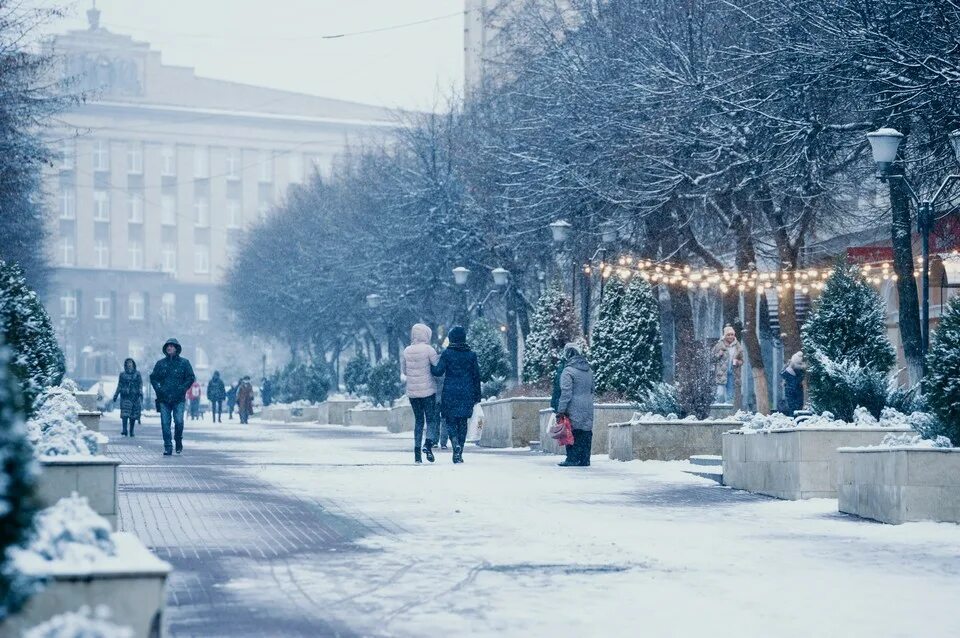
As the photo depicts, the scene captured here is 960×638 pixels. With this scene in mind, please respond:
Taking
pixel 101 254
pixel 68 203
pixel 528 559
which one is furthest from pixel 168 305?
pixel 528 559

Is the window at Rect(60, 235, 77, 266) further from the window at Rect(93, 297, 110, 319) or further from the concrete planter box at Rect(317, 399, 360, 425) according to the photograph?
the concrete planter box at Rect(317, 399, 360, 425)

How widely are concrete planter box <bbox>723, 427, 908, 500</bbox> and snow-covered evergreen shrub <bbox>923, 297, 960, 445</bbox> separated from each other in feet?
6.02

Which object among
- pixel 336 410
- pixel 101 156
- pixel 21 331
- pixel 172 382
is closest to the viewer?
pixel 21 331

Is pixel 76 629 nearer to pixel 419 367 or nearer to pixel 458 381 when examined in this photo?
pixel 419 367

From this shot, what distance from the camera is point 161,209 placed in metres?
139

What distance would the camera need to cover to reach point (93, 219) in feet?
441

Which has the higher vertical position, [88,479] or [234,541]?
[88,479]

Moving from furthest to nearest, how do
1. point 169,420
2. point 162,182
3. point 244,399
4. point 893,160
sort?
point 162,182, point 244,399, point 169,420, point 893,160

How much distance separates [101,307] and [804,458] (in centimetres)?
11693

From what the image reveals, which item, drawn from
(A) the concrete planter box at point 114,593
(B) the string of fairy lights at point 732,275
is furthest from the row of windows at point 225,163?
(A) the concrete planter box at point 114,593

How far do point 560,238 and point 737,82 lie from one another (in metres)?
6.20

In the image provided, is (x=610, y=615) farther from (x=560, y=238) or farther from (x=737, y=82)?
(x=560, y=238)

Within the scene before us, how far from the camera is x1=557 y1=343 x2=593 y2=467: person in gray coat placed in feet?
75.7

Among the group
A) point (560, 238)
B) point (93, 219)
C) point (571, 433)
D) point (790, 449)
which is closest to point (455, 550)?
point (790, 449)
